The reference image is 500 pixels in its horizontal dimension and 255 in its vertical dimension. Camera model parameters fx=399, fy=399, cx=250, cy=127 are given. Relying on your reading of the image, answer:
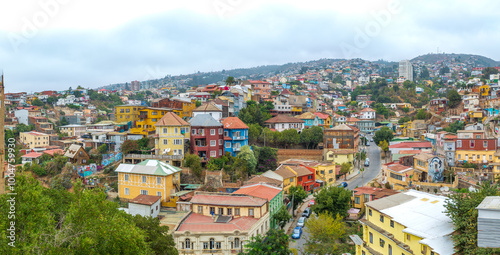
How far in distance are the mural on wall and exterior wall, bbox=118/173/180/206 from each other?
2382 centimetres

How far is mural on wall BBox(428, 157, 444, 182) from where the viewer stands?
1502 inches

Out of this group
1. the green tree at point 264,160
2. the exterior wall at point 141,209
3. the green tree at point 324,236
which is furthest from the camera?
the green tree at point 264,160

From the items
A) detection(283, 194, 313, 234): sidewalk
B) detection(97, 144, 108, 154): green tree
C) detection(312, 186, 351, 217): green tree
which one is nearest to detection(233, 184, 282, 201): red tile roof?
detection(283, 194, 313, 234): sidewalk

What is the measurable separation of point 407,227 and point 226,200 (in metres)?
13.4

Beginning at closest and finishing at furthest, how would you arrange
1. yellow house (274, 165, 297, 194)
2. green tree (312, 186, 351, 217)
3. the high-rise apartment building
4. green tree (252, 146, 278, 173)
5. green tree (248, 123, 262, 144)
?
green tree (312, 186, 351, 217) < yellow house (274, 165, 297, 194) < green tree (252, 146, 278, 173) < green tree (248, 123, 262, 144) < the high-rise apartment building

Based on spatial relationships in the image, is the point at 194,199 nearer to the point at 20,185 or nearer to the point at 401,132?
the point at 20,185

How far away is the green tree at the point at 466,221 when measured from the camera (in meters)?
13.6

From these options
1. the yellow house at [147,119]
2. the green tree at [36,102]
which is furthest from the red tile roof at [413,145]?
the green tree at [36,102]

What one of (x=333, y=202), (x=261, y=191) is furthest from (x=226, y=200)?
(x=333, y=202)

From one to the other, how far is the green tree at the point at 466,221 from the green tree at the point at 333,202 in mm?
14186

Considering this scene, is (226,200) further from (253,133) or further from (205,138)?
(253,133)

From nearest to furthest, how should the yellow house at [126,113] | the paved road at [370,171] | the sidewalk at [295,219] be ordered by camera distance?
the sidewalk at [295,219]
the paved road at [370,171]
the yellow house at [126,113]

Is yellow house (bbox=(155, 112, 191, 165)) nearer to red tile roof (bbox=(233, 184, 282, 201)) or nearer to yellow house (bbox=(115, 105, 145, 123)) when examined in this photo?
red tile roof (bbox=(233, 184, 282, 201))

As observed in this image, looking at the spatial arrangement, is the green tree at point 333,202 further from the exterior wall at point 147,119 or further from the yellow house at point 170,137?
the exterior wall at point 147,119
